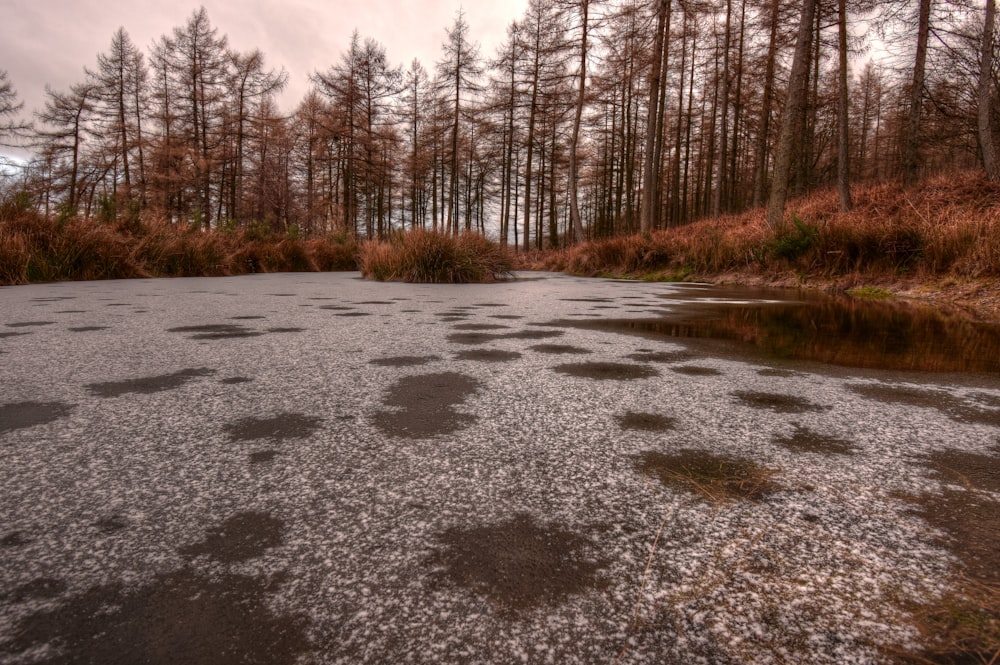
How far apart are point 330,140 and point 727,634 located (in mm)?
23693

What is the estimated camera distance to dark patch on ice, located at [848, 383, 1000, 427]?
4.42 feet

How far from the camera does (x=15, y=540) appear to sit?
0.72 metres

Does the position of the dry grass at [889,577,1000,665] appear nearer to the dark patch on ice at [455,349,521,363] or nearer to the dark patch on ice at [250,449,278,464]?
the dark patch on ice at [250,449,278,464]

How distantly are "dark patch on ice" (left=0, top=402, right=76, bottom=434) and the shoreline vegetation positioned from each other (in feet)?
17.6

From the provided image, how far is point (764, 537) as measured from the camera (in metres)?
0.74

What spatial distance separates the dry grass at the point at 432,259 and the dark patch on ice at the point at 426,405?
228 inches

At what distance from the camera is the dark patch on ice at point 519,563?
616 mm

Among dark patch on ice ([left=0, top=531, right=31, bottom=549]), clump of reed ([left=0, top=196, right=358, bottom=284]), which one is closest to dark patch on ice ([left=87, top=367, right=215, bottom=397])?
dark patch on ice ([left=0, top=531, right=31, bottom=549])

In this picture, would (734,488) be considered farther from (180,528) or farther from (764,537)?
(180,528)

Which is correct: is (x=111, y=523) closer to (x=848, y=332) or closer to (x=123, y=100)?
(x=848, y=332)

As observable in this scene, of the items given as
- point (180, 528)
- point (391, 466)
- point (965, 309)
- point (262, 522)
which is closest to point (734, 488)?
point (391, 466)

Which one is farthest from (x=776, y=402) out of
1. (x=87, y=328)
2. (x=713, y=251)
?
(x=713, y=251)

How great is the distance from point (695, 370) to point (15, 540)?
188 cm

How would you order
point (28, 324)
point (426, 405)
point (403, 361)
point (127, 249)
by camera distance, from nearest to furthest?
point (426, 405), point (403, 361), point (28, 324), point (127, 249)
